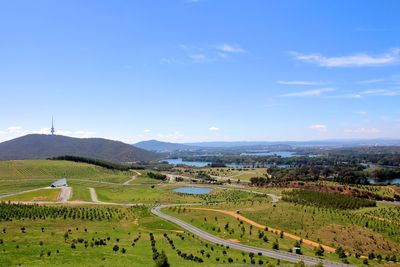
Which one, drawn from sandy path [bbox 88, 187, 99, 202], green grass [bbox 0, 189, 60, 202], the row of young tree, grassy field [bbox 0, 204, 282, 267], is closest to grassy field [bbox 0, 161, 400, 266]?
grassy field [bbox 0, 204, 282, 267]

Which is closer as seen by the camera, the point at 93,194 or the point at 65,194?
the point at 65,194

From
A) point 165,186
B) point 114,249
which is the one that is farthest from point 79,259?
point 165,186

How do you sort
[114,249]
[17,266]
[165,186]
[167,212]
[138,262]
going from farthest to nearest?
[165,186], [167,212], [114,249], [138,262], [17,266]

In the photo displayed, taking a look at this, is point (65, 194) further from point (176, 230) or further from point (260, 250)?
point (260, 250)

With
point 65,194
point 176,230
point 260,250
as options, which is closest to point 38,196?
point 65,194

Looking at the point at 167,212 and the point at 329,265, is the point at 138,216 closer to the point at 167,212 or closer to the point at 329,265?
the point at 167,212
